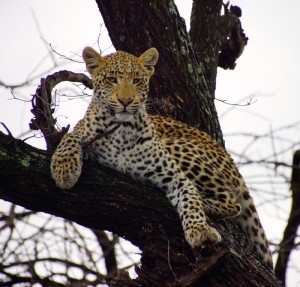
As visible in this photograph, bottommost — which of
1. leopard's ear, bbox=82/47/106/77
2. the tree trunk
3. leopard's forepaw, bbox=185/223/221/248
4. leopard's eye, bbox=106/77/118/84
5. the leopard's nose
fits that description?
leopard's forepaw, bbox=185/223/221/248

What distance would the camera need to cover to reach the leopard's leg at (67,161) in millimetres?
5770

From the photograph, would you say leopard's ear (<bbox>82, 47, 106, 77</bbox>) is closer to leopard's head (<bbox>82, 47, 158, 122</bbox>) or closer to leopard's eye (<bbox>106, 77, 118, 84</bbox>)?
leopard's head (<bbox>82, 47, 158, 122</bbox>)

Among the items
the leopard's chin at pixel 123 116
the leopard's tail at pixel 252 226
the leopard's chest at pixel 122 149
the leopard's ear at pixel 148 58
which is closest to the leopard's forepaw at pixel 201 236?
the leopard's chest at pixel 122 149

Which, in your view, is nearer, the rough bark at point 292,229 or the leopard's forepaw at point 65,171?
the leopard's forepaw at point 65,171

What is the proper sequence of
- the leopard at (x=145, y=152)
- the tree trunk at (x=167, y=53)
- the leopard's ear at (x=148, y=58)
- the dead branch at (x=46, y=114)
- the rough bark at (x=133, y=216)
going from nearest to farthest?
the rough bark at (x=133, y=216), the dead branch at (x=46, y=114), the leopard at (x=145, y=152), the leopard's ear at (x=148, y=58), the tree trunk at (x=167, y=53)

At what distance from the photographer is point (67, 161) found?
6.05m

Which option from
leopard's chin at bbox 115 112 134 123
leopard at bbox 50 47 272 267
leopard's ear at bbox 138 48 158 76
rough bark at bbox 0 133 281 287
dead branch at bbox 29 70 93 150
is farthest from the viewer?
leopard's ear at bbox 138 48 158 76

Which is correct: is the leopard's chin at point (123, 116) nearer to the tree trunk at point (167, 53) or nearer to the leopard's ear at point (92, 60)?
the leopard's ear at point (92, 60)

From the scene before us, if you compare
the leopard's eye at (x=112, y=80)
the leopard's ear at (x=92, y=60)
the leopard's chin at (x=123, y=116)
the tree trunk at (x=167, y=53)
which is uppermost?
the tree trunk at (x=167, y=53)

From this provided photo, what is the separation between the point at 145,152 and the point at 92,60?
99 cm

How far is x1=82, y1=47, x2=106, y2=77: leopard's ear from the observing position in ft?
23.3

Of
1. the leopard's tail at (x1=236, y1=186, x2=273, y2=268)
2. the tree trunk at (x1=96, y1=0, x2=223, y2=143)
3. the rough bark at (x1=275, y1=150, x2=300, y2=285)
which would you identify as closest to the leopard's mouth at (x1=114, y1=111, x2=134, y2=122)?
the tree trunk at (x1=96, y1=0, x2=223, y2=143)

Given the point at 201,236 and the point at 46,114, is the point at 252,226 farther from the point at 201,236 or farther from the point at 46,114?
the point at 46,114

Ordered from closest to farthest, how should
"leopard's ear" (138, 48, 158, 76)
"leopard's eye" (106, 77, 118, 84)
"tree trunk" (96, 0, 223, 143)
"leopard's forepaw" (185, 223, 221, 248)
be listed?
"leopard's forepaw" (185, 223, 221, 248), "leopard's eye" (106, 77, 118, 84), "leopard's ear" (138, 48, 158, 76), "tree trunk" (96, 0, 223, 143)
